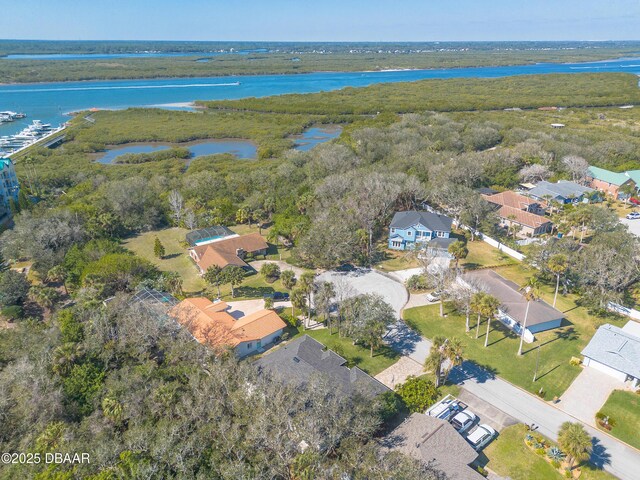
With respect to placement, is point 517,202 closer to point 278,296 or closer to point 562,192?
point 562,192

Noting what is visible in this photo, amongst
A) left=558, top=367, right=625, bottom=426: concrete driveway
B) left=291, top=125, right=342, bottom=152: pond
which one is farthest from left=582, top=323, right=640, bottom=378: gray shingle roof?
left=291, top=125, right=342, bottom=152: pond

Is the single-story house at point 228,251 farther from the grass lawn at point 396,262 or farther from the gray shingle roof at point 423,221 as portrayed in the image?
the gray shingle roof at point 423,221

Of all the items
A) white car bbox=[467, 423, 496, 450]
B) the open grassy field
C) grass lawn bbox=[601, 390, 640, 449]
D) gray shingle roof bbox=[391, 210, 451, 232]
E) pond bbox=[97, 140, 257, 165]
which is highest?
gray shingle roof bbox=[391, 210, 451, 232]

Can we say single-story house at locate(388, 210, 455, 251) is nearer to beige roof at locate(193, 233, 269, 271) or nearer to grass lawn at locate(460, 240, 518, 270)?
grass lawn at locate(460, 240, 518, 270)

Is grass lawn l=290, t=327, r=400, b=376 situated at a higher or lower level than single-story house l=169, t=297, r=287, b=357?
lower

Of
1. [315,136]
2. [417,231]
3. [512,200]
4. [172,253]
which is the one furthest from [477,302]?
[315,136]

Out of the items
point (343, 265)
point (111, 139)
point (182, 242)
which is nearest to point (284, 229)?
point (343, 265)

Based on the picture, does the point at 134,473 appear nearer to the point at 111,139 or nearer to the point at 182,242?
the point at 182,242
